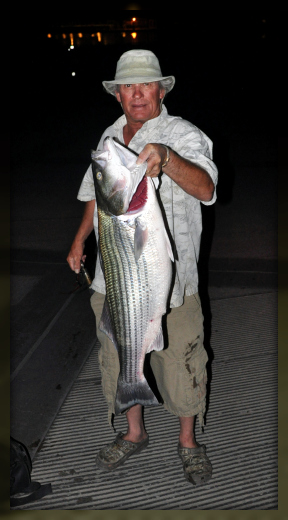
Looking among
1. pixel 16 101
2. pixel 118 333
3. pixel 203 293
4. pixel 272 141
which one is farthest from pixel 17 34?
pixel 118 333

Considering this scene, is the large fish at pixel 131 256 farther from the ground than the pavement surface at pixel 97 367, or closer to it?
farther from the ground

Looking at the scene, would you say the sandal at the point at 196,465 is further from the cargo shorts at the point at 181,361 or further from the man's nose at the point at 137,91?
the man's nose at the point at 137,91

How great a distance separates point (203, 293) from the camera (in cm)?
584

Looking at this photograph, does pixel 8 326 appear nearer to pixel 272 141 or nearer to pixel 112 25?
pixel 272 141

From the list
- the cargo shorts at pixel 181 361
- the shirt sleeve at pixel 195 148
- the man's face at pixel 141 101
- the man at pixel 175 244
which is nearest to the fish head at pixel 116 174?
the man at pixel 175 244

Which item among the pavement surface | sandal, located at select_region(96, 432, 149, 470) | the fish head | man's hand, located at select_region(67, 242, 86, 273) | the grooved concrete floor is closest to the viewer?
the fish head

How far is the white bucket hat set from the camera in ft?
9.38

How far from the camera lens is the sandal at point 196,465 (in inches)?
123

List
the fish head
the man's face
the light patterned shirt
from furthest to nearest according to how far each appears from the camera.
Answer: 1. the man's face
2. the light patterned shirt
3. the fish head

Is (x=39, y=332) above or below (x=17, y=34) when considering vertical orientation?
below

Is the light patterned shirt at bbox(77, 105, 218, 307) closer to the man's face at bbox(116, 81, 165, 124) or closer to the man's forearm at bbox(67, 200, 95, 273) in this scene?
the man's face at bbox(116, 81, 165, 124)

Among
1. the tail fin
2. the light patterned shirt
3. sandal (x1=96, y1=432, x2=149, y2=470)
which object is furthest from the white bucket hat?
sandal (x1=96, y1=432, x2=149, y2=470)

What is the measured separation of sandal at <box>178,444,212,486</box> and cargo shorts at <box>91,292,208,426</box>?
0.20 meters

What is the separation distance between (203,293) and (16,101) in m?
24.9
